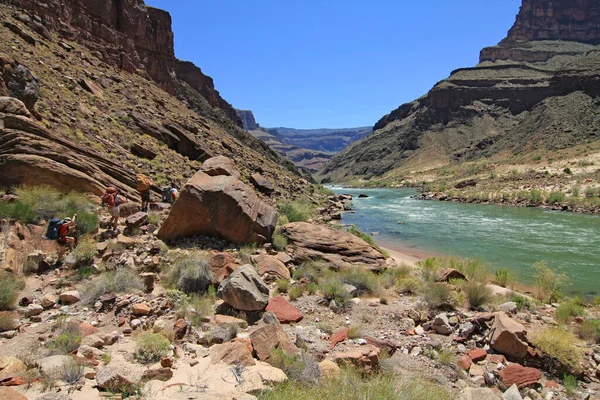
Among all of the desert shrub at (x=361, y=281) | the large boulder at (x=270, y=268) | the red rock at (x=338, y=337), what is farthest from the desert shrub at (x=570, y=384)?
the large boulder at (x=270, y=268)

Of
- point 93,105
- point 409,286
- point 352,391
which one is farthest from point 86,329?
point 93,105

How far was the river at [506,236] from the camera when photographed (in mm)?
15102

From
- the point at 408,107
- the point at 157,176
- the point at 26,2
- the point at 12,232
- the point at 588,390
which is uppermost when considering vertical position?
the point at 408,107

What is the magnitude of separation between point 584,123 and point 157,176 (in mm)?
77707

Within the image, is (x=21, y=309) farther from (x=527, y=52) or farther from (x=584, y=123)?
(x=527, y=52)

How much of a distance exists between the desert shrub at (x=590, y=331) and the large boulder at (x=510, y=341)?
182cm

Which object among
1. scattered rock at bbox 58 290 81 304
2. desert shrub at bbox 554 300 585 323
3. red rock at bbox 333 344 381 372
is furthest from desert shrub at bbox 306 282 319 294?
desert shrub at bbox 554 300 585 323

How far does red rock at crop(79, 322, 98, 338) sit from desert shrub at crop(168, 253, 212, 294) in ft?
6.97

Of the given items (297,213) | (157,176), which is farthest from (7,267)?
(297,213)

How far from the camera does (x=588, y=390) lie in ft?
18.1

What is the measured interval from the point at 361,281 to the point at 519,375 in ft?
14.1

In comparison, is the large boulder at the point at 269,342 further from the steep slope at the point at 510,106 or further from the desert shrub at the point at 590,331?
the steep slope at the point at 510,106

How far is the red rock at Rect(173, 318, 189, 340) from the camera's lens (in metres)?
5.81

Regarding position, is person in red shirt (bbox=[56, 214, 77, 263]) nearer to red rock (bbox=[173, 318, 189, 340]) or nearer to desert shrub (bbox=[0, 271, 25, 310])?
desert shrub (bbox=[0, 271, 25, 310])
